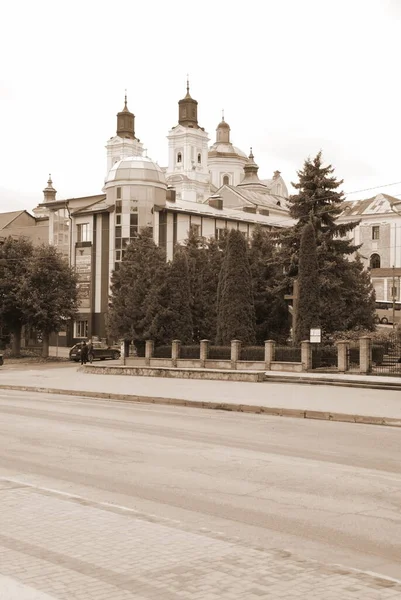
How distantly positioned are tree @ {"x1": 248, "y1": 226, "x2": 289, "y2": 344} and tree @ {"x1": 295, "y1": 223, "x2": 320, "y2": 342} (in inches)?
257

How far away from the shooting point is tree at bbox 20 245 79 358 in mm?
50938

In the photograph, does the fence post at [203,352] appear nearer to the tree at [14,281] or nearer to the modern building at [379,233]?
the tree at [14,281]

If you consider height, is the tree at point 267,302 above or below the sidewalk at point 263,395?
above

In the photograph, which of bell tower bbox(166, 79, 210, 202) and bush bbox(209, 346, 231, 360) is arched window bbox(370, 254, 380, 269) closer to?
bell tower bbox(166, 79, 210, 202)

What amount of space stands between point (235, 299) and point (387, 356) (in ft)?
32.2

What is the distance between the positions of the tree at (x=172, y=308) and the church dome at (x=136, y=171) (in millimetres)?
23903

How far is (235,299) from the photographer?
41.8 meters

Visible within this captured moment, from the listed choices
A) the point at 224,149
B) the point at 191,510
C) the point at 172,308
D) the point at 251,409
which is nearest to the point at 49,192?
the point at 224,149

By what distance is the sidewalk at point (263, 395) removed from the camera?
19.2 metres

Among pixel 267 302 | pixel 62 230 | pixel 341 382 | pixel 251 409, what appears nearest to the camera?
pixel 251 409

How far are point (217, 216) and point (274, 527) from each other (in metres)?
68.2

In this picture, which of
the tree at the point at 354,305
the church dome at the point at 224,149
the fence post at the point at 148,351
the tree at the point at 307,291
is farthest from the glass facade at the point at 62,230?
the church dome at the point at 224,149

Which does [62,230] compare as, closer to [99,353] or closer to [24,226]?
[24,226]

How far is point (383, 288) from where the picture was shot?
89.4 m
